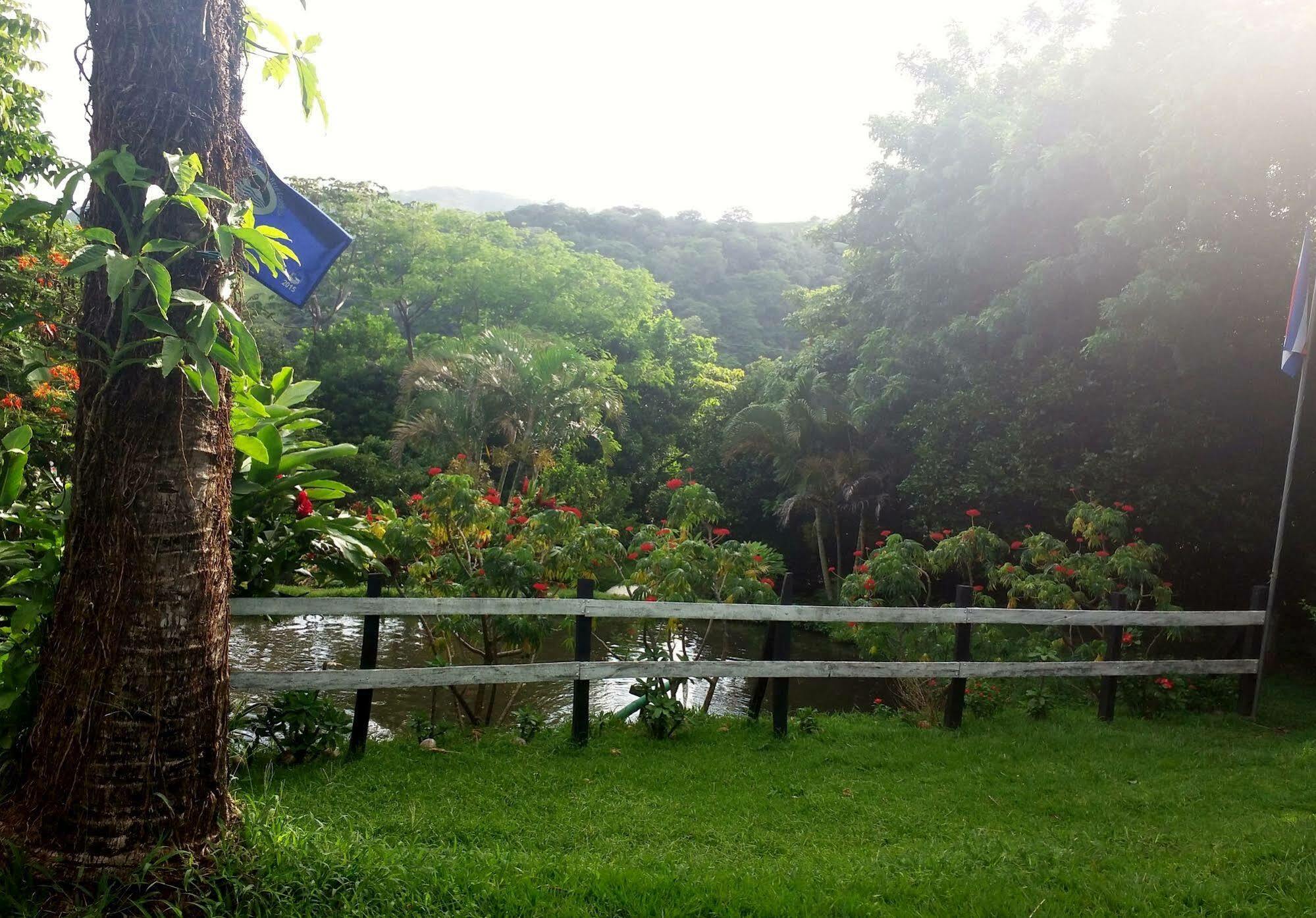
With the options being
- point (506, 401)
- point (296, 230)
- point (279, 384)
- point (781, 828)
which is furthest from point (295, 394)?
point (506, 401)

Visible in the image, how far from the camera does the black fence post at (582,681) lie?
5551mm

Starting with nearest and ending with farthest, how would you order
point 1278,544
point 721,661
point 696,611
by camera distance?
point 696,611 → point 721,661 → point 1278,544

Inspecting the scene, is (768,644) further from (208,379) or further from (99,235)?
(99,235)

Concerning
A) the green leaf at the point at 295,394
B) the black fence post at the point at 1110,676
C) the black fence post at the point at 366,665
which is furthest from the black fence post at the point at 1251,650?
the green leaf at the point at 295,394

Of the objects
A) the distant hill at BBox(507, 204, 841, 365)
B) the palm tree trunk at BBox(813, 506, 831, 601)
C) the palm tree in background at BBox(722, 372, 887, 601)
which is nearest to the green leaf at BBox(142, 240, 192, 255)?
the palm tree in background at BBox(722, 372, 887, 601)

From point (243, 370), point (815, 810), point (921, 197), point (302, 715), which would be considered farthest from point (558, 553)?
point (921, 197)

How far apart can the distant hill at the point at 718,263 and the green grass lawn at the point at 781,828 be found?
35.0m

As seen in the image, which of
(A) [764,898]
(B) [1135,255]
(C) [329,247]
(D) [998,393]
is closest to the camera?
(A) [764,898]

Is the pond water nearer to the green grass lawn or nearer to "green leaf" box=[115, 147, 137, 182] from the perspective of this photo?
the green grass lawn

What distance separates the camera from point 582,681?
5551 mm

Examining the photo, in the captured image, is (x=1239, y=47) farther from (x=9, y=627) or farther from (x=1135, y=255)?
(x=9, y=627)

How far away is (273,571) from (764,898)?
9.82 feet

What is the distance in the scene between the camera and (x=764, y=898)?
3.34 meters

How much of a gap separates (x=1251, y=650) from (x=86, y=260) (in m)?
8.86
